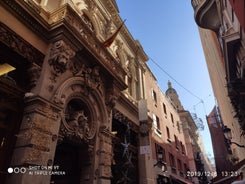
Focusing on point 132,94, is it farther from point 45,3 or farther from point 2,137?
point 2,137

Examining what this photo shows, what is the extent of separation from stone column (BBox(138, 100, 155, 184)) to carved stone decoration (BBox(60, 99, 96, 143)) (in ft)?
15.1

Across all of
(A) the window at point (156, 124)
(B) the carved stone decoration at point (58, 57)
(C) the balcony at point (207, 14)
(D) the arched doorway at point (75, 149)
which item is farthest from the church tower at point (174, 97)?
(B) the carved stone decoration at point (58, 57)

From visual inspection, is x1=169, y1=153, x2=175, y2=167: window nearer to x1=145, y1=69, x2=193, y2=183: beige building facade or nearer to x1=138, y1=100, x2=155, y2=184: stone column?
x1=145, y1=69, x2=193, y2=183: beige building facade

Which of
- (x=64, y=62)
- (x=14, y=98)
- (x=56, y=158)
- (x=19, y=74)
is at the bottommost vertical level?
(x=56, y=158)

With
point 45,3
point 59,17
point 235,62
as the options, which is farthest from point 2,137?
point 235,62

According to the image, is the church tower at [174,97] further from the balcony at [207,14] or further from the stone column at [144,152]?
the balcony at [207,14]

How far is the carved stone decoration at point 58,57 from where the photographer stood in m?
→ 7.18

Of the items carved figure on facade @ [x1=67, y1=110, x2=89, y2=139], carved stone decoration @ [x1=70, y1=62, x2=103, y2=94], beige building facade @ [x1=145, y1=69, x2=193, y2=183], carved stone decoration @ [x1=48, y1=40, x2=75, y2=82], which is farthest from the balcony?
carved figure on facade @ [x1=67, y1=110, x2=89, y2=139]

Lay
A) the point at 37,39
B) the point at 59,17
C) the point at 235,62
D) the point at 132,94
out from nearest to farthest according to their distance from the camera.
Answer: the point at 37,39, the point at 59,17, the point at 235,62, the point at 132,94

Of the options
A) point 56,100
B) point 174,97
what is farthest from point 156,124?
point 174,97

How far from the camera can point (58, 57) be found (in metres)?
7.20

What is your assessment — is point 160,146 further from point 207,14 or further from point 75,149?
point 207,14

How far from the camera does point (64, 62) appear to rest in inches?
287

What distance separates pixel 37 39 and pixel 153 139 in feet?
40.2
